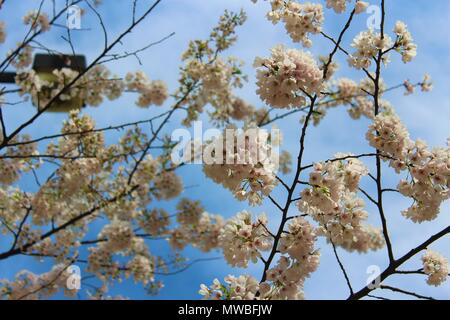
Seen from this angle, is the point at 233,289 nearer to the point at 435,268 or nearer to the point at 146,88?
the point at 435,268

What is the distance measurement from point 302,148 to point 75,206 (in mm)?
5128

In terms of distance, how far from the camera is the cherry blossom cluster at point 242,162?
2.82 m

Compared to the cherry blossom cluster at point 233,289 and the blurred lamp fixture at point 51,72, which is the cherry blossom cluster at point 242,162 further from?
the blurred lamp fixture at point 51,72

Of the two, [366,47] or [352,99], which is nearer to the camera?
[366,47]

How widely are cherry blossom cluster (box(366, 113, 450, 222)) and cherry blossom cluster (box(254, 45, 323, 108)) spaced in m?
0.63

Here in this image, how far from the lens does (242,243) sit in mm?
3117

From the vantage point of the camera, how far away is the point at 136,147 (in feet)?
24.5

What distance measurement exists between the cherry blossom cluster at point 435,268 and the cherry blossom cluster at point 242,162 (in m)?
1.36

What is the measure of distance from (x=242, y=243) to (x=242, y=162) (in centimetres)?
57

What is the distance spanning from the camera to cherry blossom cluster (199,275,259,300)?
290 cm

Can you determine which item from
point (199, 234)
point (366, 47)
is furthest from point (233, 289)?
point (199, 234)

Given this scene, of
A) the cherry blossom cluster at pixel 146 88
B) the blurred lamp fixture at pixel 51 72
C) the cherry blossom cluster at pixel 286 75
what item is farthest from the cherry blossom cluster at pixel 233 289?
the cherry blossom cluster at pixel 146 88

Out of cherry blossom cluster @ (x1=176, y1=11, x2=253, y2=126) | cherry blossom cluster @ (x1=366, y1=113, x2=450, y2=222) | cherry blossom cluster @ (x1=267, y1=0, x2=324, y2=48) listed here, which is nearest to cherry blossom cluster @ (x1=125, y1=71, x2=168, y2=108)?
cherry blossom cluster @ (x1=176, y1=11, x2=253, y2=126)
